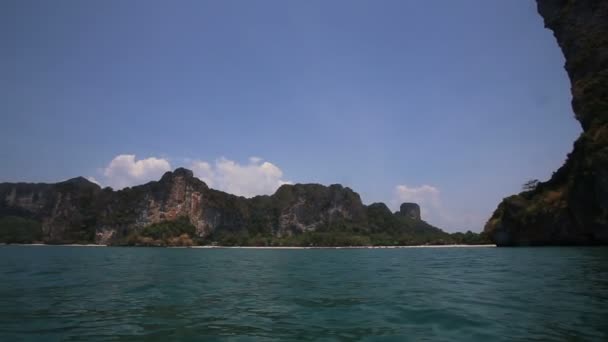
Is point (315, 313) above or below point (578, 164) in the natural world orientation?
below

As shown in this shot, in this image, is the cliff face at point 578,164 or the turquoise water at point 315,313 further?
the cliff face at point 578,164

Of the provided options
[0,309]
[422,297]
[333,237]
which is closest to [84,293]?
[0,309]

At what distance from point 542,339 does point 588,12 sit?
10229cm

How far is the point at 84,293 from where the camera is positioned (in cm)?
1839

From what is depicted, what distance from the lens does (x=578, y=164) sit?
7669 cm

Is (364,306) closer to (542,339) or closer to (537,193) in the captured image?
(542,339)

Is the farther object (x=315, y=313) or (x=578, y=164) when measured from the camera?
(x=578, y=164)

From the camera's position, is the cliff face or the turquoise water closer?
the turquoise water

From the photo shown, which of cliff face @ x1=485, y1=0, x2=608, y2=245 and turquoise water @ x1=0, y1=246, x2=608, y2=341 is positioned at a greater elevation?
cliff face @ x1=485, y1=0, x2=608, y2=245

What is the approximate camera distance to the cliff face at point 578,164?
238 feet

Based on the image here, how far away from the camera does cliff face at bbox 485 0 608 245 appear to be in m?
72.4

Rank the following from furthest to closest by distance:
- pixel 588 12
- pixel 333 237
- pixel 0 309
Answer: pixel 333 237, pixel 588 12, pixel 0 309

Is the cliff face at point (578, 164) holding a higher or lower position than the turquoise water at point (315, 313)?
higher

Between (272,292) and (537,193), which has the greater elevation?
(537,193)
